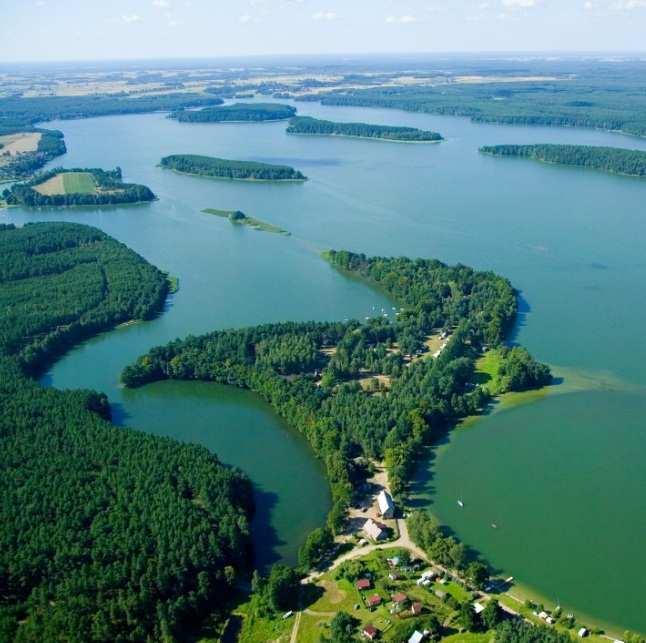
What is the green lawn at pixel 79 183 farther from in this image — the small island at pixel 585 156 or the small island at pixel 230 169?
the small island at pixel 585 156

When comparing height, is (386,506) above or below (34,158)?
below

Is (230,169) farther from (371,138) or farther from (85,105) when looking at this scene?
(85,105)

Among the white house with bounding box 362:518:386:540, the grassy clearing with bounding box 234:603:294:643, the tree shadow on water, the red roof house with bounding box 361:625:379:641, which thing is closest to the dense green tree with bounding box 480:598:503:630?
the red roof house with bounding box 361:625:379:641

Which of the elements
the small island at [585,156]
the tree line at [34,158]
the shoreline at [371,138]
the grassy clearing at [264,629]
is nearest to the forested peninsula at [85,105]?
the tree line at [34,158]

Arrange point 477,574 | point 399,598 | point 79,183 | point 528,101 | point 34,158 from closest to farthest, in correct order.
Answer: point 399,598 < point 477,574 < point 79,183 < point 34,158 < point 528,101

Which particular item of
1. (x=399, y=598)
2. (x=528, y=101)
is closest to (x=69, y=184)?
(x=399, y=598)
